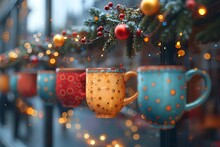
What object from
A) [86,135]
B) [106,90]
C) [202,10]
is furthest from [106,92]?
[86,135]

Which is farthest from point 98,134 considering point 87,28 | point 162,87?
point 162,87

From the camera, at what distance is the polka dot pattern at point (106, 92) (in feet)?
2.53

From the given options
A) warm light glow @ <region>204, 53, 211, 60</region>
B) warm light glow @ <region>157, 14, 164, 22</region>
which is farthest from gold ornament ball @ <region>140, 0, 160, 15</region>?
warm light glow @ <region>204, 53, 211, 60</region>

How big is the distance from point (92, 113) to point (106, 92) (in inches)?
30.0

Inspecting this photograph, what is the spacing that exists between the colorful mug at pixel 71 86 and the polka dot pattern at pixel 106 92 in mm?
143

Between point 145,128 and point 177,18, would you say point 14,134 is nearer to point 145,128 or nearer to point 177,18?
point 145,128

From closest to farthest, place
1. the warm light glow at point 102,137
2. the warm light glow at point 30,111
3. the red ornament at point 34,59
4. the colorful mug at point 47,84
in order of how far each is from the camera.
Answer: the colorful mug at point 47,84, the red ornament at point 34,59, the warm light glow at point 102,137, the warm light glow at point 30,111

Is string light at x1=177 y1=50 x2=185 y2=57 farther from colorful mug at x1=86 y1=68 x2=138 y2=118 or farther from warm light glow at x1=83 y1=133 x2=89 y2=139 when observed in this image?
warm light glow at x1=83 y1=133 x2=89 y2=139

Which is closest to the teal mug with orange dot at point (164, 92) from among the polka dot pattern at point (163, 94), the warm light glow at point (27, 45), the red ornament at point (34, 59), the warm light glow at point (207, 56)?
the polka dot pattern at point (163, 94)

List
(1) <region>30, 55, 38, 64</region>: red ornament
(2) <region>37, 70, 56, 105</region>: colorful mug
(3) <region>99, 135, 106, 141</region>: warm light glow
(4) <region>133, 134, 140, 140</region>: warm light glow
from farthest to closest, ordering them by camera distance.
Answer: (3) <region>99, 135, 106, 141</region>: warm light glow → (1) <region>30, 55, 38, 64</region>: red ornament → (4) <region>133, 134, 140, 140</region>: warm light glow → (2) <region>37, 70, 56, 105</region>: colorful mug

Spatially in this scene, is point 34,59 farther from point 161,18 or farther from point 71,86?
point 161,18

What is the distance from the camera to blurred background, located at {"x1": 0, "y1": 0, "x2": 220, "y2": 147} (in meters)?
0.87

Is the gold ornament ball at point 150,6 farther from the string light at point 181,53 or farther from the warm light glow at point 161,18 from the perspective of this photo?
the string light at point 181,53

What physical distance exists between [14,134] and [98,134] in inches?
56.3
